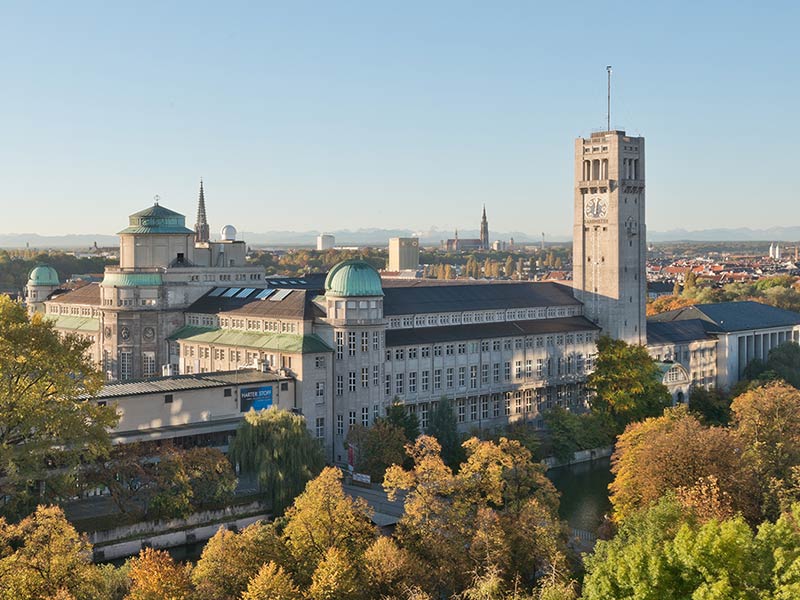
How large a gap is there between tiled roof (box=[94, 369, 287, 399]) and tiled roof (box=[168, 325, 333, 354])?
271 cm

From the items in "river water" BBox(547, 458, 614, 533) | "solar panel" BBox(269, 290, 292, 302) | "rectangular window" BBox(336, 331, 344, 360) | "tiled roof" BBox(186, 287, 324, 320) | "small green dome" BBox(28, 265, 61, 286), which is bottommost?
"river water" BBox(547, 458, 614, 533)

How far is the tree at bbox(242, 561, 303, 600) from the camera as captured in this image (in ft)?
137

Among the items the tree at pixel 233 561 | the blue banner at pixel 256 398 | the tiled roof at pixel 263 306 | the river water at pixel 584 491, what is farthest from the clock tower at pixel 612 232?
the tree at pixel 233 561

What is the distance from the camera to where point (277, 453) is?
2749 inches

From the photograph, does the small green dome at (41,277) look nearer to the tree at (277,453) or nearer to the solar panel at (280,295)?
the solar panel at (280,295)

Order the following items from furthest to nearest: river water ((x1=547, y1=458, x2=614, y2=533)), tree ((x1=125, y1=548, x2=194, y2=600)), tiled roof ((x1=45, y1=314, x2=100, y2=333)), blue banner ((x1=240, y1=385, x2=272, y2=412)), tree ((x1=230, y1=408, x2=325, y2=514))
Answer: tiled roof ((x1=45, y1=314, x2=100, y2=333))
blue banner ((x1=240, y1=385, x2=272, y2=412))
river water ((x1=547, y1=458, x2=614, y2=533))
tree ((x1=230, y1=408, x2=325, y2=514))
tree ((x1=125, y1=548, x2=194, y2=600))

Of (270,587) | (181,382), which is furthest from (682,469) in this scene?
(181,382)

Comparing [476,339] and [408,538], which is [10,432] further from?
[476,339]

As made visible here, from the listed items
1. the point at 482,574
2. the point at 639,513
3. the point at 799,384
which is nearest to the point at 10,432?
the point at 482,574

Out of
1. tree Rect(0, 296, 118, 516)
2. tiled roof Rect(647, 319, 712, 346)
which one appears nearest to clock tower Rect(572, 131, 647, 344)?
tiled roof Rect(647, 319, 712, 346)

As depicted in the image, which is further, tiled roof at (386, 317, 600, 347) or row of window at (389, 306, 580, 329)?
row of window at (389, 306, 580, 329)

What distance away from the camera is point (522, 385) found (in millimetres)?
101812

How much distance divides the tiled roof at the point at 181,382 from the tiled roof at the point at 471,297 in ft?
48.4

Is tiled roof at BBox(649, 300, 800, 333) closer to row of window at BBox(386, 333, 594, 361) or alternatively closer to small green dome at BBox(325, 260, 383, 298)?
row of window at BBox(386, 333, 594, 361)
